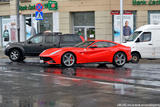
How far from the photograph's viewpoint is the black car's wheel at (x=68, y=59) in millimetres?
16797

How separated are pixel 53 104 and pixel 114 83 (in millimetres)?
3676

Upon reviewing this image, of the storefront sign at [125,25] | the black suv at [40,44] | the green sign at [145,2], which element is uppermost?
the green sign at [145,2]

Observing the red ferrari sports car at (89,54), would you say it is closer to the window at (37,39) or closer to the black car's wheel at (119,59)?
the black car's wheel at (119,59)

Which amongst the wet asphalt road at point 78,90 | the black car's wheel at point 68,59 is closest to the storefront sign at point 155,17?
the black car's wheel at point 68,59

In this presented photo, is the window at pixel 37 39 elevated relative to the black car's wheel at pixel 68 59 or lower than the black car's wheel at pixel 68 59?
elevated

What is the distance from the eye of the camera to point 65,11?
3281 centimetres

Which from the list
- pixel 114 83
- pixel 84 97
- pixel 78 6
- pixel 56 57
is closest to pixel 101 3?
pixel 78 6

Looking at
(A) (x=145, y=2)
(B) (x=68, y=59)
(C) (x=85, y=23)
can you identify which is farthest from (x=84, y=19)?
(B) (x=68, y=59)

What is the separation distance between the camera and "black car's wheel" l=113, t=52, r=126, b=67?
57.1 ft

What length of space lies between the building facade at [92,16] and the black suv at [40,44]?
8167 millimetres

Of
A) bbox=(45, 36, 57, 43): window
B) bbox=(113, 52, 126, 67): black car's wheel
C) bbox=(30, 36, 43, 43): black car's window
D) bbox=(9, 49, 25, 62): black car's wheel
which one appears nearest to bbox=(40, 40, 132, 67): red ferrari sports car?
bbox=(113, 52, 126, 67): black car's wheel

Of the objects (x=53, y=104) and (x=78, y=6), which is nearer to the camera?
(x=53, y=104)

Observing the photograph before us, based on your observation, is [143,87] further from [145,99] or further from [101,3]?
[101,3]

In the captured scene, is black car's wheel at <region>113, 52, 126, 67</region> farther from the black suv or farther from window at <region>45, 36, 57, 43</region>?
window at <region>45, 36, 57, 43</region>
